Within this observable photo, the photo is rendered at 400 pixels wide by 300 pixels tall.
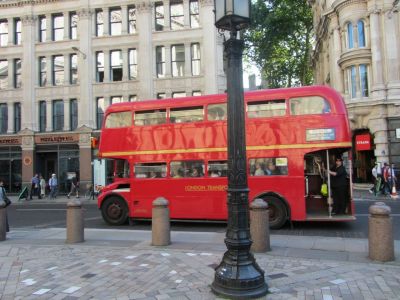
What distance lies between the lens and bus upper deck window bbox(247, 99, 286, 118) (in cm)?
1267

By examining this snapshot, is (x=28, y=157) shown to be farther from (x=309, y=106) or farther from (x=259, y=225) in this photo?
(x=259, y=225)

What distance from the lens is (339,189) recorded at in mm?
12375

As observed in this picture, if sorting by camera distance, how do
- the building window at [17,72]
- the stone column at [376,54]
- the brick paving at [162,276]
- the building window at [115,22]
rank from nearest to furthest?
the brick paving at [162,276], the stone column at [376,54], the building window at [115,22], the building window at [17,72]

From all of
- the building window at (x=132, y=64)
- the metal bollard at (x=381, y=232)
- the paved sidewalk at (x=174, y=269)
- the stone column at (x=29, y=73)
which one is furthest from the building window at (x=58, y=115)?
the metal bollard at (x=381, y=232)

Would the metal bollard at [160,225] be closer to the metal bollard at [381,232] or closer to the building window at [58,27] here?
the metal bollard at [381,232]

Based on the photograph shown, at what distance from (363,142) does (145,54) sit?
55.2 feet

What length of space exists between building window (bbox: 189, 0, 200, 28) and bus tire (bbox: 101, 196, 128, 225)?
831 inches

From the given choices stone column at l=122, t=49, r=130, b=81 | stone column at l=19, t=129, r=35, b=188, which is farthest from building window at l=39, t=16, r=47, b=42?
stone column at l=19, t=129, r=35, b=188

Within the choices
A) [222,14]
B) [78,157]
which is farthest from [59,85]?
[222,14]

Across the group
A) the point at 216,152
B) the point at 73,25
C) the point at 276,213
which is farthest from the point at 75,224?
the point at 73,25

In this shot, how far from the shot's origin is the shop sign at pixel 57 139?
3309cm

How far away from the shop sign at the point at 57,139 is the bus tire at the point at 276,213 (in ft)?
76.8

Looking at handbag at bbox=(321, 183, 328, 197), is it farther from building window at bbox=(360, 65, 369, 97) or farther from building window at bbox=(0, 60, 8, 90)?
building window at bbox=(0, 60, 8, 90)

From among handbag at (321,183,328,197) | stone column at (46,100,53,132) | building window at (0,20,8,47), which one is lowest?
handbag at (321,183,328,197)
